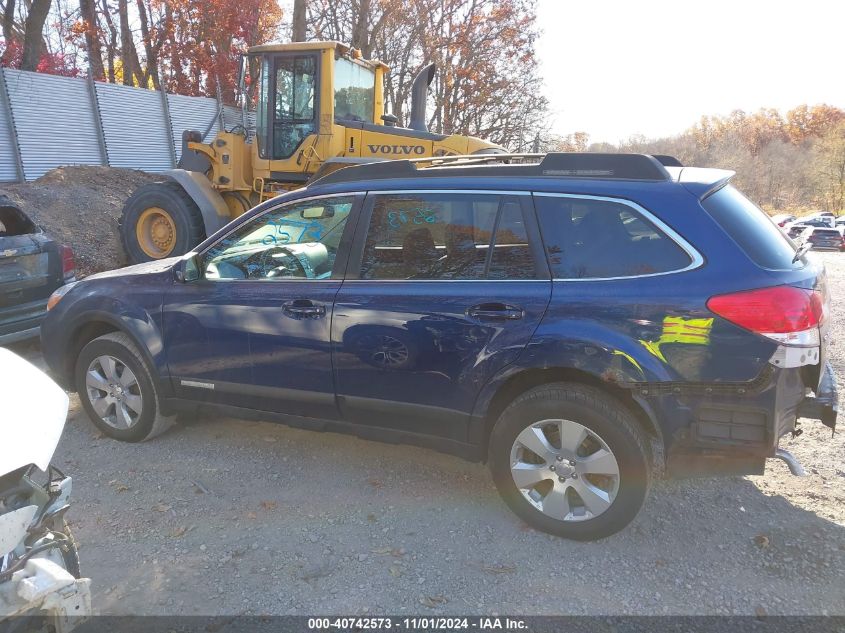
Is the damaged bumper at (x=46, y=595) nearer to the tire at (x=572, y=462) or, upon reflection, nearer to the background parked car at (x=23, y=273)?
the tire at (x=572, y=462)

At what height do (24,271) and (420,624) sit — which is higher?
(24,271)

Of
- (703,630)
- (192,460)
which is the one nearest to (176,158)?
(192,460)

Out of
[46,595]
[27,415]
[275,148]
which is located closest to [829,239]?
[275,148]

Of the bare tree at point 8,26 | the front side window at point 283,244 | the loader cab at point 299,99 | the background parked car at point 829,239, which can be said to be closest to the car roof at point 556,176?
the front side window at point 283,244

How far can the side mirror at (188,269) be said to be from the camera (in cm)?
387

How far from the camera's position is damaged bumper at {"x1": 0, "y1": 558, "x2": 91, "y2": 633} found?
1.79 metres

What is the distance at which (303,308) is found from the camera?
3.54 metres

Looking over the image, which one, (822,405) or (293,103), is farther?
(293,103)

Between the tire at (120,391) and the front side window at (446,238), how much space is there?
1.82m

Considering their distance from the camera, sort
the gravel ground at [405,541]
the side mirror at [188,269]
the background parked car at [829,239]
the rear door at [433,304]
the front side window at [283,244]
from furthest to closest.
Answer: the background parked car at [829,239]
the side mirror at [188,269]
the front side window at [283,244]
the rear door at [433,304]
the gravel ground at [405,541]

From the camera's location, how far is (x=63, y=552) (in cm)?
208

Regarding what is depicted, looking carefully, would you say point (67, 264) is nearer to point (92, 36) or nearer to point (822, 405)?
point (822, 405)

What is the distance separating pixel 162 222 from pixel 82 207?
4.01 m

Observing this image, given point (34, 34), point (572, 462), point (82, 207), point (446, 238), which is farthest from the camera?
point (34, 34)
